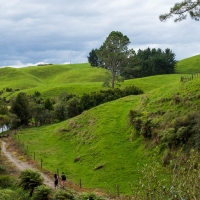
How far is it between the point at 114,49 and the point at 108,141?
4050 cm

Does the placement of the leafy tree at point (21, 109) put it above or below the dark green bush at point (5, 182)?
above

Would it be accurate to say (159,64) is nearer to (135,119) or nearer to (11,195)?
(135,119)

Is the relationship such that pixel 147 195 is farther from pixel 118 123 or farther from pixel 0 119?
pixel 0 119

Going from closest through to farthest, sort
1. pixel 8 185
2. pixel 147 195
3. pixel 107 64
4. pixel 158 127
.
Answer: pixel 147 195, pixel 8 185, pixel 158 127, pixel 107 64

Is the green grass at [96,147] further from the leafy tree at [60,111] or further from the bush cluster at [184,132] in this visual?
the leafy tree at [60,111]

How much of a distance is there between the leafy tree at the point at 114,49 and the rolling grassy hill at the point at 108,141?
2232 centimetres

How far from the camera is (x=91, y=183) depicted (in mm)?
30938

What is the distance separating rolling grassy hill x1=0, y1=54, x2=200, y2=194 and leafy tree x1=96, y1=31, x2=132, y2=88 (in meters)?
22.3

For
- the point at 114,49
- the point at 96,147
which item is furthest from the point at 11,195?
the point at 114,49

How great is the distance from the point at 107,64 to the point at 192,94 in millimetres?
43228

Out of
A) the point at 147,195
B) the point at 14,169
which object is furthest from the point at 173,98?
the point at 147,195

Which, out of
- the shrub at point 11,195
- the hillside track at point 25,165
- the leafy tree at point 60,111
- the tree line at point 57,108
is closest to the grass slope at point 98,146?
the hillside track at point 25,165

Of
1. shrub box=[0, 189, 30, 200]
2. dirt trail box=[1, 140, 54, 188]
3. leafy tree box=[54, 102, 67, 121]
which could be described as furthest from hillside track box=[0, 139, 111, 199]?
leafy tree box=[54, 102, 67, 121]

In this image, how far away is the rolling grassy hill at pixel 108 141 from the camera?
32375mm
